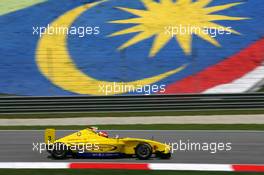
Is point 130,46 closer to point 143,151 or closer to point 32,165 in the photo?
point 143,151

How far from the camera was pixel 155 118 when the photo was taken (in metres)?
17.5

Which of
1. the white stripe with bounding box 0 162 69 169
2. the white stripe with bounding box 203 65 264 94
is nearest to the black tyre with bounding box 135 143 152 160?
the white stripe with bounding box 0 162 69 169

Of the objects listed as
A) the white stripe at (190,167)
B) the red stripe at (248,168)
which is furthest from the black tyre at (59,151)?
the red stripe at (248,168)

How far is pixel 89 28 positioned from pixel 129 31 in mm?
1866

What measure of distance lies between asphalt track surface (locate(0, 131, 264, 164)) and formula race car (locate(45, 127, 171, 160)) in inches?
5.2

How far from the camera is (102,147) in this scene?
9.71 metres

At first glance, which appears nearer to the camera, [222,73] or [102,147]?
[102,147]

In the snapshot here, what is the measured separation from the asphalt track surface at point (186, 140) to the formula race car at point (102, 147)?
132mm

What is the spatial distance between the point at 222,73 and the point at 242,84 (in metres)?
1.02

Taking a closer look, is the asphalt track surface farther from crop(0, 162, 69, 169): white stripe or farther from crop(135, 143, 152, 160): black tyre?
crop(0, 162, 69, 169): white stripe

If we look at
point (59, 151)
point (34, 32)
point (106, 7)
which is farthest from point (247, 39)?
point (59, 151)

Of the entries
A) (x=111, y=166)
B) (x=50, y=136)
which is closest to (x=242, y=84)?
(x=50, y=136)

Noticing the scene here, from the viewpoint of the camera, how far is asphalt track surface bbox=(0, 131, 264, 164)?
9.59 meters

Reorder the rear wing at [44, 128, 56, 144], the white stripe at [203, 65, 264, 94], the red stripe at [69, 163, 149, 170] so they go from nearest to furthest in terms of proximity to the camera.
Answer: the red stripe at [69, 163, 149, 170] → the rear wing at [44, 128, 56, 144] → the white stripe at [203, 65, 264, 94]
